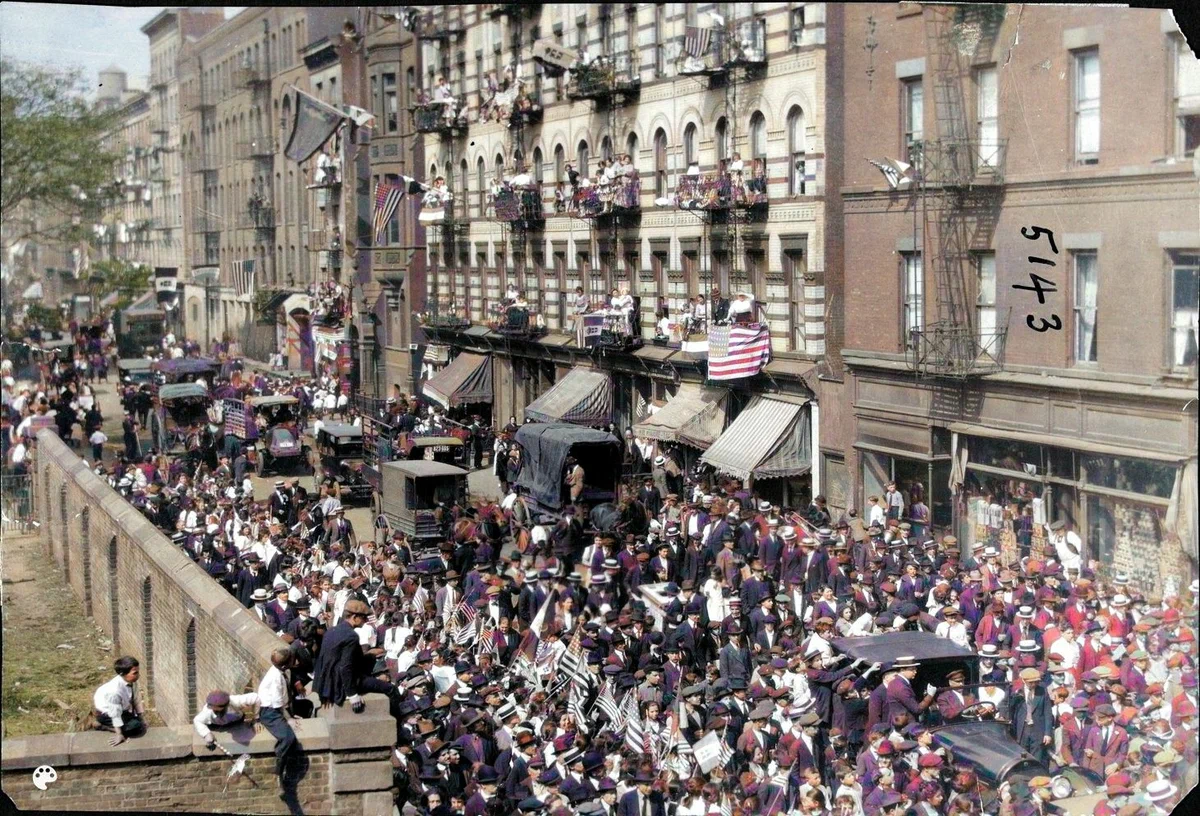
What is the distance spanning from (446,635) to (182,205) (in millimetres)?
5805

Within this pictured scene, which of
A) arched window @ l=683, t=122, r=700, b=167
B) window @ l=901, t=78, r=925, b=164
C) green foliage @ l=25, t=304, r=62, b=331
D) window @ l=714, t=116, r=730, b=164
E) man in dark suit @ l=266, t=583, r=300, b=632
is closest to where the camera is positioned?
window @ l=714, t=116, r=730, b=164

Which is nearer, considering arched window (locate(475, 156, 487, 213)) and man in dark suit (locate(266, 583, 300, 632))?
arched window (locate(475, 156, 487, 213))

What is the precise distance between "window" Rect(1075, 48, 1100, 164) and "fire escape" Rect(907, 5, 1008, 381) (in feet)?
2.48

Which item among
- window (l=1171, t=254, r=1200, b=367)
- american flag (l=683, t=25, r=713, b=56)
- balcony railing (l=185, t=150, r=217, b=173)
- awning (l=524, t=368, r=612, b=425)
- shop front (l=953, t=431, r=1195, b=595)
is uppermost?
american flag (l=683, t=25, r=713, b=56)

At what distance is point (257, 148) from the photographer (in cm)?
1614

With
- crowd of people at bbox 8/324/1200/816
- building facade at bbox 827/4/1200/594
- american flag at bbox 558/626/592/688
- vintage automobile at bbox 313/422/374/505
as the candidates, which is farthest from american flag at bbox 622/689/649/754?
vintage automobile at bbox 313/422/374/505

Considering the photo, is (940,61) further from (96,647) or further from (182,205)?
(96,647)

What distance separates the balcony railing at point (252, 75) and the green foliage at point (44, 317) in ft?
9.91

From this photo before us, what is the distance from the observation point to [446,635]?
565 inches

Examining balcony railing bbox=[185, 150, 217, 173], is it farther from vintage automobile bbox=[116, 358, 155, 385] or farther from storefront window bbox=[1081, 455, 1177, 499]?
storefront window bbox=[1081, 455, 1177, 499]

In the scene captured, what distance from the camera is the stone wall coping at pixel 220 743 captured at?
42.5 ft

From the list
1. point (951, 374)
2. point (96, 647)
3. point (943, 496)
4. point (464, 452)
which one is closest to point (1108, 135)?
point (951, 374)

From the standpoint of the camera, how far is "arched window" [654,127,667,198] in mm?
14328

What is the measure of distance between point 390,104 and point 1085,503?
7904mm
